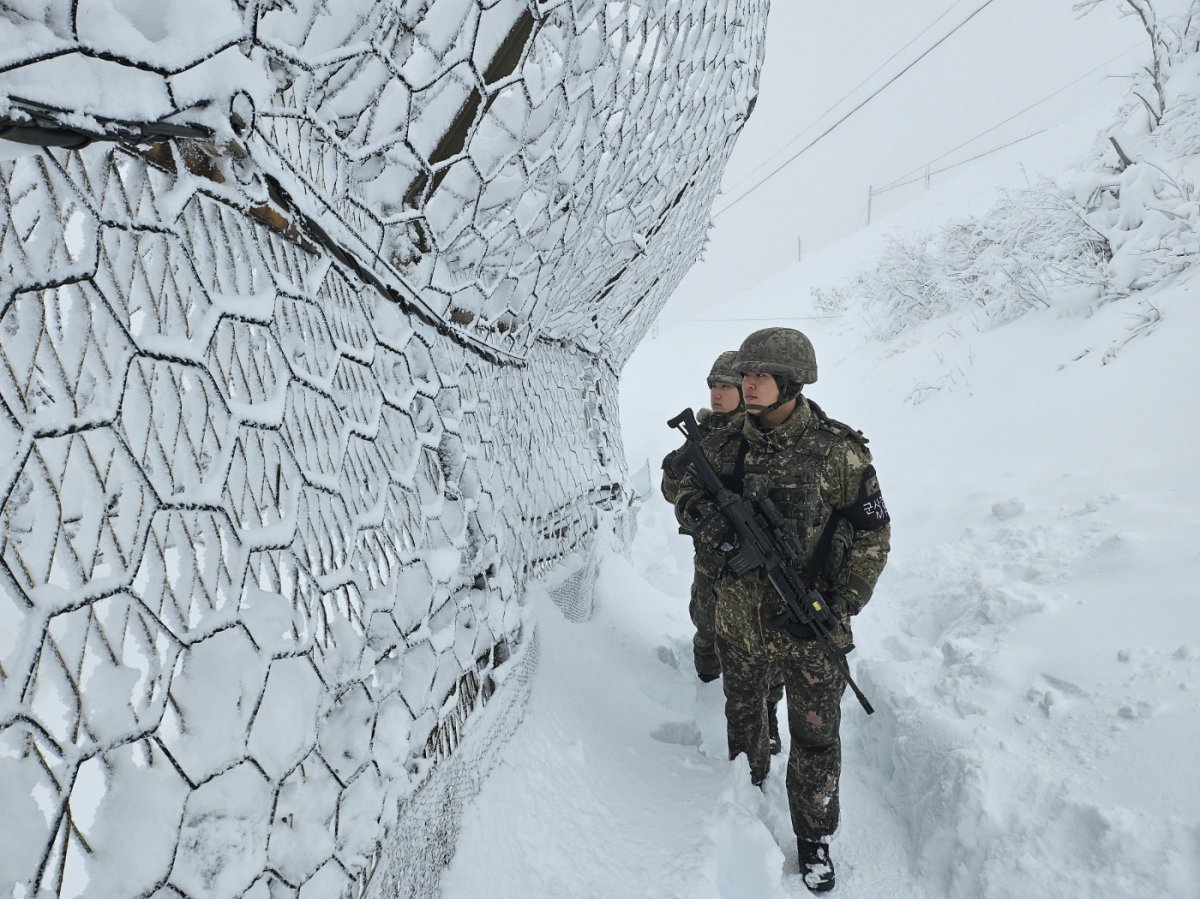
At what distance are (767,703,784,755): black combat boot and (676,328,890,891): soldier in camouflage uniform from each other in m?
0.49

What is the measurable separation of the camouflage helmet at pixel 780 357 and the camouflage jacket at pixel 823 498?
0.35 feet

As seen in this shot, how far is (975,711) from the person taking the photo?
6.07 ft

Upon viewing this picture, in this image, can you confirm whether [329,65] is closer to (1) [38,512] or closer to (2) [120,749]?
(1) [38,512]

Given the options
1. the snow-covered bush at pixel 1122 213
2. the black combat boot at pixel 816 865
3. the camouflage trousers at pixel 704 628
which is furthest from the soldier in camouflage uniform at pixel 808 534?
the snow-covered bush at pixel 1122 213

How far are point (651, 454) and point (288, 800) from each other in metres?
7.56

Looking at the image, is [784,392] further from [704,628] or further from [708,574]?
[704,628]

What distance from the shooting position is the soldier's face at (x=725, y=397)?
253cm

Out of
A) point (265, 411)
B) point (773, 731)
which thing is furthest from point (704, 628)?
point (265, 411)

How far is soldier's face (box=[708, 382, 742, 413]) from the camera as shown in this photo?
2527 millimetres

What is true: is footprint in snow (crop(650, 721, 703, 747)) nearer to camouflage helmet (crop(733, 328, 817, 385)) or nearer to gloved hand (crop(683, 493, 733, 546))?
gloved hand (crop(683, 493, 733, 546))

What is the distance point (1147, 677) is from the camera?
1583mm

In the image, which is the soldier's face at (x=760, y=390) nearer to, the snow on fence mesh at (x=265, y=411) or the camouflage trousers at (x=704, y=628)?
the snow on fence mesh at (x=265, y=411)

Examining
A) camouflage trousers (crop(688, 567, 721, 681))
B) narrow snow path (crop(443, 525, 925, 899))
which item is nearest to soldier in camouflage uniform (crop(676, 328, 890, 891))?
narrow snow path (crop(443, 525, 925, 899))

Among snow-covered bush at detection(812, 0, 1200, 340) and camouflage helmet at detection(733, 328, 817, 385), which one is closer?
camouflage helmet at detection(733, 328, 817, 385)
